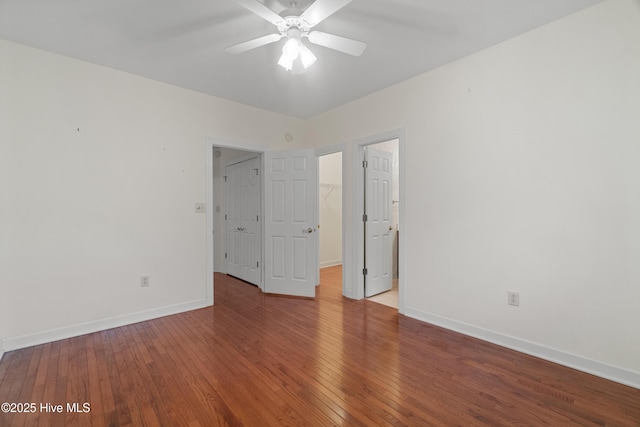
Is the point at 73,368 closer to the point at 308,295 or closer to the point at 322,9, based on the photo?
the point at 308,295

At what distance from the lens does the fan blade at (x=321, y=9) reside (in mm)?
1586

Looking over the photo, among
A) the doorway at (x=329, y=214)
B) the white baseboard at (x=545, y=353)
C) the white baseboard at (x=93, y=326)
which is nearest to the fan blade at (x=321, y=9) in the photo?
the white baseboard at (x=545, y=353)

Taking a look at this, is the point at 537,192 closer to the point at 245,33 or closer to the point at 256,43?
the point at 256,43

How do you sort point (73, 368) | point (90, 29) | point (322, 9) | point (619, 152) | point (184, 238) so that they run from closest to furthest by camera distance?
point (322, 9) < point (619, 152) < point (73, 368) < point (90, 29) < point (184, 238)

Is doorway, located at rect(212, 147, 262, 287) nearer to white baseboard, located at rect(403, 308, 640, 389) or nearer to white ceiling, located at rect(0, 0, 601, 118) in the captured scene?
white ceiling, located at rect(0, 0, 601, 118)

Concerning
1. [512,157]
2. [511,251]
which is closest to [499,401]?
[511,251]

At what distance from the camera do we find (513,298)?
239cm

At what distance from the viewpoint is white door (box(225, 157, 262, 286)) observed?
437 cm

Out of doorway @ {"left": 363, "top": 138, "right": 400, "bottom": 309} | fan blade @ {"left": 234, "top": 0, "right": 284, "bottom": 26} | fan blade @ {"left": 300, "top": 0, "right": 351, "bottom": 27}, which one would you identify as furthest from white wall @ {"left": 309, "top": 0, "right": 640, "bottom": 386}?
fan blade @ {"left": 234, "top": 0, "right": 284, "bottom": 26}

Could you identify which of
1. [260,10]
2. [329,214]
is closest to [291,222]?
[329,214]

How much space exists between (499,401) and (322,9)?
266 centimetres

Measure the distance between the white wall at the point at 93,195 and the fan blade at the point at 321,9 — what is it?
7.20 feet

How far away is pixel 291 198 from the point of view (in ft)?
12.9

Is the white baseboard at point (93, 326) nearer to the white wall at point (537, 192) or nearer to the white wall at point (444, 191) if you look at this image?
the white wall at point (444, 191)
